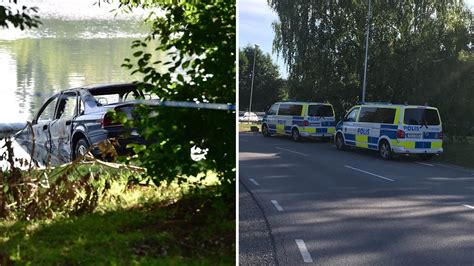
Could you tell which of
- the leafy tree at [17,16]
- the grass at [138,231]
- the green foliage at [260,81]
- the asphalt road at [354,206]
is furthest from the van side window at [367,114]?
the leafy tree at [17,16]

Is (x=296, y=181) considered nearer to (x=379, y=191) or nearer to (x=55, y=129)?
(x=379, y=191)

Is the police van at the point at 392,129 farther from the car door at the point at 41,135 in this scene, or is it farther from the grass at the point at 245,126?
the car door at the point at 41,135

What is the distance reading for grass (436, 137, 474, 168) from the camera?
4.03 ft

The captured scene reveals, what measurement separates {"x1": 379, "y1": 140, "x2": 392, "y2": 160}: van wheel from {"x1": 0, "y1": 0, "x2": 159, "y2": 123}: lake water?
2.35 ft

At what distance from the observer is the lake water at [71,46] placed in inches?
54.8

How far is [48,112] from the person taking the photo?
141 centimetres

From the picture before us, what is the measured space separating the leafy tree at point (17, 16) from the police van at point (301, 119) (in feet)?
2.34

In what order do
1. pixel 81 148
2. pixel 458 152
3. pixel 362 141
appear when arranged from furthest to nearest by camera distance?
pixel 81 148 → pixel 362 141 → pixel 458 152

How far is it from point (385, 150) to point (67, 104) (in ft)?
2.88

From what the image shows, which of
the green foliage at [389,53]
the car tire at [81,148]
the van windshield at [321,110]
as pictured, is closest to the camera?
the green foliage at [389,53]

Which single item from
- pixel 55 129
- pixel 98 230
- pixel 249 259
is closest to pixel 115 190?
pixel 98 230

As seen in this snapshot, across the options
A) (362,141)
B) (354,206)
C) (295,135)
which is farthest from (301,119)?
(354,206)

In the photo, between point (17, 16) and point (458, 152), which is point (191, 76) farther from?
point (458, 152)

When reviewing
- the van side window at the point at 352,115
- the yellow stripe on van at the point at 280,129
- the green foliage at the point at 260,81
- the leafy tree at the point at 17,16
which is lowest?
the yellow stripe on van at the point at 280,129
